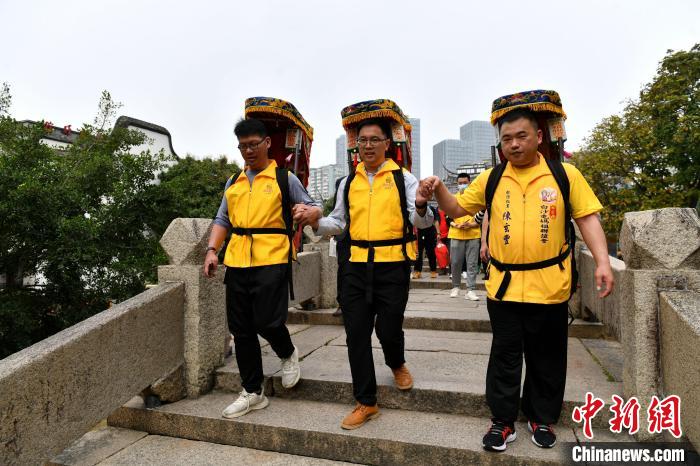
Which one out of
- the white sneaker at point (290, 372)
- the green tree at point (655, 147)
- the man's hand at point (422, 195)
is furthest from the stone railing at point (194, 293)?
the green tree at point (655, 147)

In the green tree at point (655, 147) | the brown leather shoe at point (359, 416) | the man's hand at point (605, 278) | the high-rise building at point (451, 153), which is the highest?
the high-rise building at point (451, 153)

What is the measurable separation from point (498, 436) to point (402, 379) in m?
0.82

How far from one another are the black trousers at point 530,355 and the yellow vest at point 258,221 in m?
Answer: 1.50

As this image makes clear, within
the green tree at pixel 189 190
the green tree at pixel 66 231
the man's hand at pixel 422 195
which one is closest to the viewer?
the man's hand at pixel 422 195

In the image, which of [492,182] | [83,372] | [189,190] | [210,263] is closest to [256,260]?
[210,263]

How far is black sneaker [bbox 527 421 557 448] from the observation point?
104 inches

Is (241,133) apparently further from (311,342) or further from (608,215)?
(608,215)

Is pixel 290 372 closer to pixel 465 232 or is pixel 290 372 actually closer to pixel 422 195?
pixel 422 195

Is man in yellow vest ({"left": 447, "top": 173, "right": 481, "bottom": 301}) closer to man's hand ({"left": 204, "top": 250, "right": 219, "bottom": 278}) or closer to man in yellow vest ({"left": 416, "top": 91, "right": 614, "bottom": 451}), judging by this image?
man in yellow vest ({"left": 416, "top": 91, "right": 614, "bottom": 451})

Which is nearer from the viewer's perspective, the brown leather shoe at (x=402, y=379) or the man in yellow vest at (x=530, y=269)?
the man in yellow vest at (x=530, y=269)

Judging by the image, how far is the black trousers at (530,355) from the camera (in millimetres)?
2678

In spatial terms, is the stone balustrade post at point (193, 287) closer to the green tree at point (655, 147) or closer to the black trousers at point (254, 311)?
the black trousers at point (254, 311)

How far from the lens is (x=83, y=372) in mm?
2699

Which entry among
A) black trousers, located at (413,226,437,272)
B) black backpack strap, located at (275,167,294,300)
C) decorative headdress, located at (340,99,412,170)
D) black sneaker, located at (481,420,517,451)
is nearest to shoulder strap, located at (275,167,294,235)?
black backpack strap, located at (275,167,294,300)
